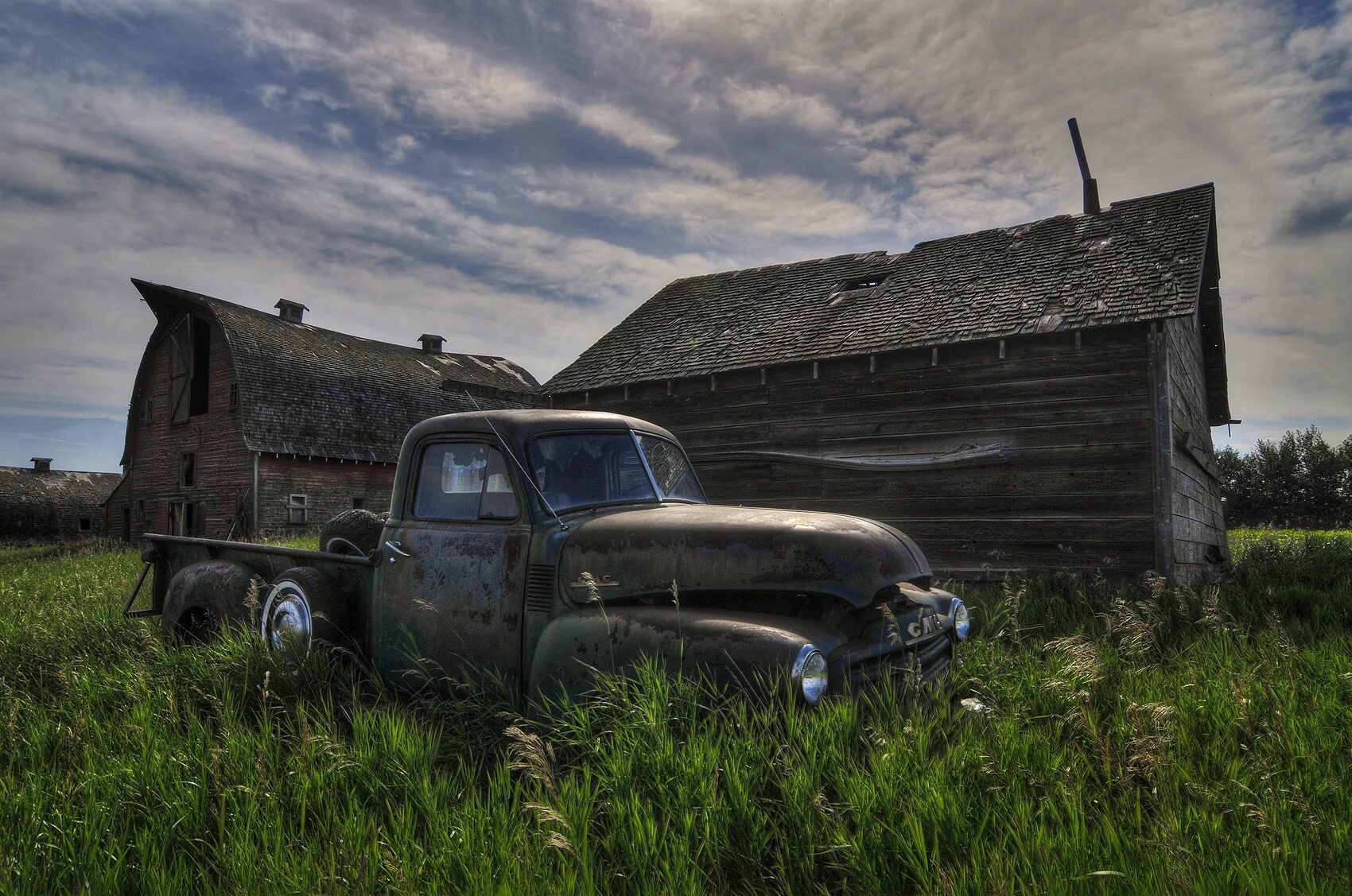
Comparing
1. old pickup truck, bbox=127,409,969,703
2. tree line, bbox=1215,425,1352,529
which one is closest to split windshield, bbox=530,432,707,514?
old pickup truck, bbox=127,409,969,703

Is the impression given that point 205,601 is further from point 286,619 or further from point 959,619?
point 959,619

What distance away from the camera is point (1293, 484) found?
56438mm

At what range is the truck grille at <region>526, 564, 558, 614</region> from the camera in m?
3.72

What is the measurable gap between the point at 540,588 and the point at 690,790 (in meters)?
1.41

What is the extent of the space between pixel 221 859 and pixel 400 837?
540mm

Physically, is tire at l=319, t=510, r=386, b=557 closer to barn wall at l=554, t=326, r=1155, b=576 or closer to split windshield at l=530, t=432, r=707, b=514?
split windshield at l=530, t=432, r=707, b=514

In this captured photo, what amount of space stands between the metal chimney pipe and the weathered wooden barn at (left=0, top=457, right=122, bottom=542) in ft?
135

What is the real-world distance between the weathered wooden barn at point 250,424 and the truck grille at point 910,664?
1958 cm

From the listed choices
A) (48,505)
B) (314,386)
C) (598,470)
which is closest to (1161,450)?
(598,470)

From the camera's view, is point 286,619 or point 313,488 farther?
point 313,488

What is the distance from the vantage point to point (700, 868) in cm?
226

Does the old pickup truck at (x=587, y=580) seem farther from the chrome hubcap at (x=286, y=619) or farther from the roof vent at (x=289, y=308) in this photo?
the roof vent at (x=289, y=308)

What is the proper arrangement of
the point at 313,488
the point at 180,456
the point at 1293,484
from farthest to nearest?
1. the point at 1293,484
2. the point at 180,456
3. the point at 313,488

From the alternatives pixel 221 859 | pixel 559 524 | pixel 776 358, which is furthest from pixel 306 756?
pixel 776 358
